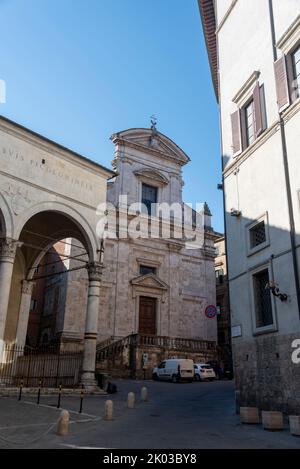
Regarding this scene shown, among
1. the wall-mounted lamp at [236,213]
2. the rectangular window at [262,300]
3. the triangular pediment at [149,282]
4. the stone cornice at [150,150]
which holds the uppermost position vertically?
the stone cornice at [150,150]

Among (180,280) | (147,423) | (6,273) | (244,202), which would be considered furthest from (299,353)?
(180,280)

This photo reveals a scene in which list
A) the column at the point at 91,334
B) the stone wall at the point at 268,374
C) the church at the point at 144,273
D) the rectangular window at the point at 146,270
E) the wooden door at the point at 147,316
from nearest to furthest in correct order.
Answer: the stone wall at the point at 268,374, the column at the point at 91,334, the church at the point at 144,273, the wooden door at the point at 147,316, the rectangular window at the point at 146,270

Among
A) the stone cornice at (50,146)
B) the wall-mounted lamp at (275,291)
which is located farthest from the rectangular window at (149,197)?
the wall-mounted lamp at (275,291)

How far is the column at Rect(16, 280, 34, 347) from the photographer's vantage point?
1875cm

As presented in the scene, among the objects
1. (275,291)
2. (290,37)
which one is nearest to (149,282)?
(275,291)

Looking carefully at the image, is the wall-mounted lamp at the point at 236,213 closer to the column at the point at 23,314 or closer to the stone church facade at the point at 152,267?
the column at the point at 23,314

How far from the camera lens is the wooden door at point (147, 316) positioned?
96.8 ft

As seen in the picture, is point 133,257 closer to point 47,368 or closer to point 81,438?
point 47,368

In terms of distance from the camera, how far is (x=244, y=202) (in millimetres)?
13781

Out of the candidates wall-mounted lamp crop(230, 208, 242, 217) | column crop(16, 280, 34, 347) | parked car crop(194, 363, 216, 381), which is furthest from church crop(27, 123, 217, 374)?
wall-mounted lamp crop(230, 208, 242, 217)

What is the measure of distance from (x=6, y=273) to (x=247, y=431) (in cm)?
899

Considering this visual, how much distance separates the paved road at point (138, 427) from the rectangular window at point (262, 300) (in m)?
2.66

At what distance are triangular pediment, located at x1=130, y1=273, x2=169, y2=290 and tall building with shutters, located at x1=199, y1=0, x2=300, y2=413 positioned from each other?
15.6 m
